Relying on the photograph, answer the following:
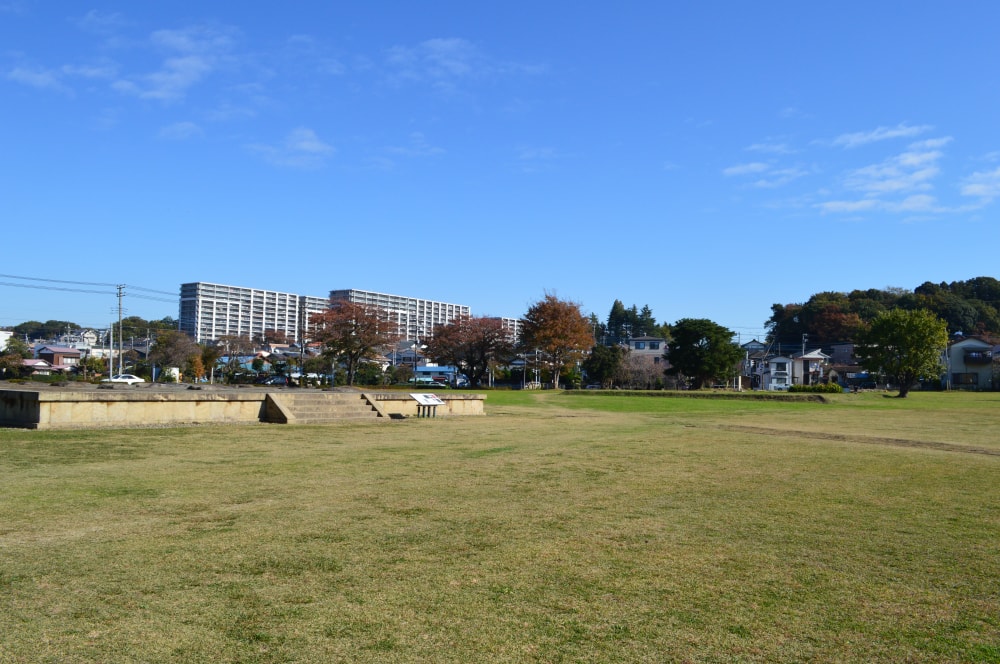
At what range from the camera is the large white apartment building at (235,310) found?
150 meters

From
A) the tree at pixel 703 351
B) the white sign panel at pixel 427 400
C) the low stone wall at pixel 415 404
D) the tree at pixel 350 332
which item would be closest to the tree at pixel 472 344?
the tree at pixel 350 332

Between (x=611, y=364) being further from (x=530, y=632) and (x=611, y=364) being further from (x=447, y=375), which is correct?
(x=530, y=632)

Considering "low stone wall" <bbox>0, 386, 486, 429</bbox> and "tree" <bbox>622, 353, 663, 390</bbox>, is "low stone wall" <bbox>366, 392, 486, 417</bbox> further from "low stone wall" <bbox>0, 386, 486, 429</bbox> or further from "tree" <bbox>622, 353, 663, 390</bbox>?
"tree" <bbox>622, 353, 663, 390</bbox>

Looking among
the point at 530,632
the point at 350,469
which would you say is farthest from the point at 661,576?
the point at 350,469

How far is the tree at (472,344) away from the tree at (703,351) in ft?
55.3

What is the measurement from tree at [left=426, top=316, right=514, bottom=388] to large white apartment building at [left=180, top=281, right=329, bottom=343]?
75696mm

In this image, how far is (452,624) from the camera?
4133mm

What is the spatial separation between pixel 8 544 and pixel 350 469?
5.16 metres

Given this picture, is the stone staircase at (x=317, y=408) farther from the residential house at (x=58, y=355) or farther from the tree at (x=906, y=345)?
the residential house at (x=58, y=355)

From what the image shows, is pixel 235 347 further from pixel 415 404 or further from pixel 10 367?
pixel 415 404

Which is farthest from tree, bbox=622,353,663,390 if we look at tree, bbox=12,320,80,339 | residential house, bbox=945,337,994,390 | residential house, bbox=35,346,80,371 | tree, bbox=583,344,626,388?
tree, bbox=12,320,80,339

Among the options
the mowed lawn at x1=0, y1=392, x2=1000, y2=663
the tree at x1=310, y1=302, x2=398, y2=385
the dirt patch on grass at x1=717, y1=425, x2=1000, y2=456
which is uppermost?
the tree at x1=310, y1=302, x2=398, y2=385

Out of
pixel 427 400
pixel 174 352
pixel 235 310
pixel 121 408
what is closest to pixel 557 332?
pixel 174 352

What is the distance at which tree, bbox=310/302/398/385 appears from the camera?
56.6 metres
